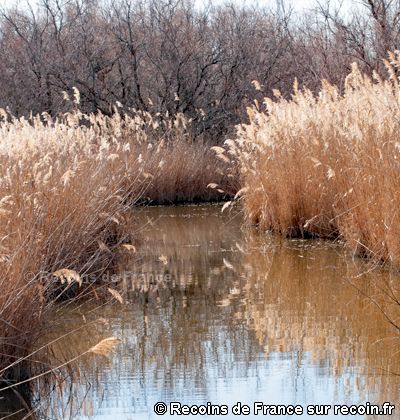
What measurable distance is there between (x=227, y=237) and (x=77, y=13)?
50.3ft

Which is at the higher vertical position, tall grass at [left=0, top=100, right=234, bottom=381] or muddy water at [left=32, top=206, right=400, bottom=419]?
tall grass at [left=0, top=100, right=234, bottom=381]

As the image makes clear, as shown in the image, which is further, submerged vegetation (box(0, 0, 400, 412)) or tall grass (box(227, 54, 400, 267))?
tall grass (box(227, 54, 400, 267))

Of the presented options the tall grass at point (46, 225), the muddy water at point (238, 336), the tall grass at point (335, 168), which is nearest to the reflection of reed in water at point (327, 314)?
the muddy water at point (238, 336)

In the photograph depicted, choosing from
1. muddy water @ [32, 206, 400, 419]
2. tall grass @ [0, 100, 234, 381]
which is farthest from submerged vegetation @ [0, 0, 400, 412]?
muddy water @ [32, 206, 400, 419]

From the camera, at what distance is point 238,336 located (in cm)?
505

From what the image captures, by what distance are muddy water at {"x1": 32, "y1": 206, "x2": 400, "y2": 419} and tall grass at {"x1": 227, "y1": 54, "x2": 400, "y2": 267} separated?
1.31 feet

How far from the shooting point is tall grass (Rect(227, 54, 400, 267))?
6887 millimetres

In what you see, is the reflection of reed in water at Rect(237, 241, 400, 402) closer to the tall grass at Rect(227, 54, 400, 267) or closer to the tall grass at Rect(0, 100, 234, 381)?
the tall grass at Rect(227, 54, 400, 267)

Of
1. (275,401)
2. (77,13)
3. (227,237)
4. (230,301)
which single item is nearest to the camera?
(275,401)

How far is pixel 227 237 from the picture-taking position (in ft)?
33.5

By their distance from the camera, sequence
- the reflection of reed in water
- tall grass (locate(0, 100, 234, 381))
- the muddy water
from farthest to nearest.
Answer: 1. the reflection of reed in water
2. tall grass (locate(0, 100, 234, 381))
3. the muddy water

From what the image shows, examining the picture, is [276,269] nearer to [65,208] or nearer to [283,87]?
[65,208]

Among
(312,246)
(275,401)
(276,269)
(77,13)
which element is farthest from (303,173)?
(77,13)

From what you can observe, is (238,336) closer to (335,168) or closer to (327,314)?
(327,314)
